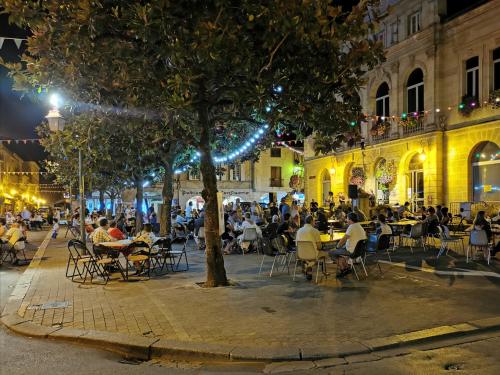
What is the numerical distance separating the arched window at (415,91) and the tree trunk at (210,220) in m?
16.7

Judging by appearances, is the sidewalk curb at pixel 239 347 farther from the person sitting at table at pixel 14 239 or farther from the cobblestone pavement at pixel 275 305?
the person sitting at table at pixel 14 239

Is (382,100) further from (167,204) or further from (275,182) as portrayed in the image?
(275,182)

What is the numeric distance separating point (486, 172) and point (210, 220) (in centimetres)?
1519

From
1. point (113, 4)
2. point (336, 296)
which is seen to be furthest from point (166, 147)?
point (336, 296)

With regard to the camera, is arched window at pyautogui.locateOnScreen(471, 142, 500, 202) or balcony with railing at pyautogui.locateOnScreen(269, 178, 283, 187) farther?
balcony with railing at pyautogui.locateOnScreen(269, 178, 283, 187)

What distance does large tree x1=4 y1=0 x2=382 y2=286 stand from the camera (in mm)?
7199

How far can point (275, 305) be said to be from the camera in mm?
7188

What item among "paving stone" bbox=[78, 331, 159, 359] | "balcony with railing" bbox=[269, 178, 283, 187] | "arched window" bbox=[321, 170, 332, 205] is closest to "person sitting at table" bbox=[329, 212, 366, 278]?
"paving stone" bbox=[78, 331, 159, 359]

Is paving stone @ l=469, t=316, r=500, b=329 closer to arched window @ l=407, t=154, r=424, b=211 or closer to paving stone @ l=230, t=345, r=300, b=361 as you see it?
paving stone @ l=230, t=345, r=300, b=361

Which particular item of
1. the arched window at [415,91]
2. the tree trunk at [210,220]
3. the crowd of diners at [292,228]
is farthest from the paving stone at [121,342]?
the arched window at [415,91]

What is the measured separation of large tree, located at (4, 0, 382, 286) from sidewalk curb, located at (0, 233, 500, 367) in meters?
3.17

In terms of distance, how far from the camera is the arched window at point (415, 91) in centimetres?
2239

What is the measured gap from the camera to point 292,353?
5.14m

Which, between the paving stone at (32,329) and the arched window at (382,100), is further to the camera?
the arched window at (382,100)
